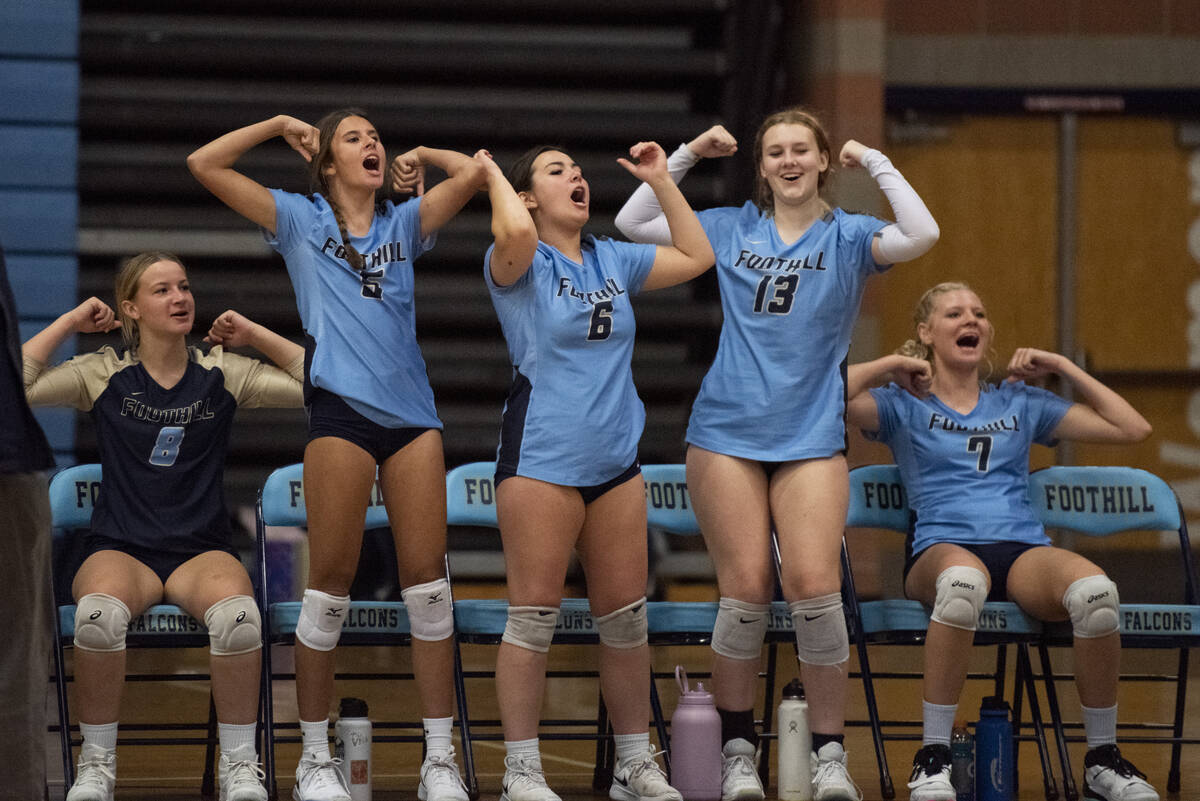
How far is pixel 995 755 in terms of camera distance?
3.77m

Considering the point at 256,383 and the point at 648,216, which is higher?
the point at 648,216

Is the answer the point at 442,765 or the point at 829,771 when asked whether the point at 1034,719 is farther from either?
the point at 442,765

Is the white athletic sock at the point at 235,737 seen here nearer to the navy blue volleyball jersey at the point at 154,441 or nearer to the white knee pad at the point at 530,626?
the navy blue volleyball jersey at the point at 154,441

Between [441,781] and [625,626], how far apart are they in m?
0.54

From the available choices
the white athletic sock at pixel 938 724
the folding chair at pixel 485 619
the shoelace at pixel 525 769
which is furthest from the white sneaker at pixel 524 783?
the white athletic sock at pixel 938 724

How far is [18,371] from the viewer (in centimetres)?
234

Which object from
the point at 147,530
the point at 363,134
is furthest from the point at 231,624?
the point at 363,134

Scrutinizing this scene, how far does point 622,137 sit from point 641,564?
350 cm

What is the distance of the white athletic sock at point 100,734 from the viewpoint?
3633mm

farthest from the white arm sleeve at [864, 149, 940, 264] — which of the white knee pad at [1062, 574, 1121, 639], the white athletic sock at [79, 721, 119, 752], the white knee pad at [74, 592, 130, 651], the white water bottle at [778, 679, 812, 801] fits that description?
the white athletic sock at [79, 721, 119, 752]

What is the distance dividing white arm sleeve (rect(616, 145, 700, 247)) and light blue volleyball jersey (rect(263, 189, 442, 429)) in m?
0.61

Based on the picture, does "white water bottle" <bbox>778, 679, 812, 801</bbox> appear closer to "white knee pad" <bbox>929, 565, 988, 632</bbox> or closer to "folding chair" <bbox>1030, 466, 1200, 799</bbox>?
"white knee pad" <bbox>929, 565, 988, 632</bbox>

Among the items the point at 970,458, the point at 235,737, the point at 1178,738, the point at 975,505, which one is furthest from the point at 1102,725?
the point at 235,737

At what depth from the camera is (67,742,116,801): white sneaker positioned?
3.50 metres
